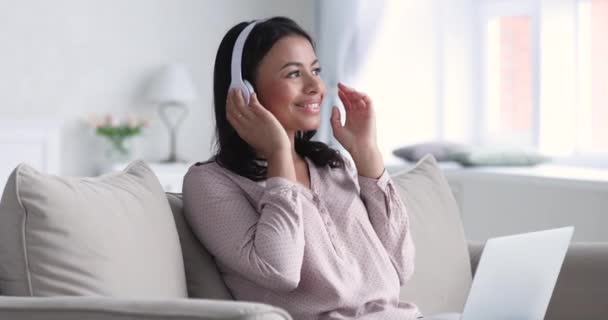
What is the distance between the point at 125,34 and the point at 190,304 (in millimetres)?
4065

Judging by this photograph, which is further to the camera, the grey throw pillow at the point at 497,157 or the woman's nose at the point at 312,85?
the grey throw pillow at the point at 497,157

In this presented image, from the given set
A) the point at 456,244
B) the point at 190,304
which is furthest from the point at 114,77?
the point at 190,304

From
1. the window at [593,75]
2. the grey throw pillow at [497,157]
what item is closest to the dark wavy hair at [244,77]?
the grey throw pillow at [497,157]

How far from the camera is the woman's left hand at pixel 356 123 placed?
2109 mm

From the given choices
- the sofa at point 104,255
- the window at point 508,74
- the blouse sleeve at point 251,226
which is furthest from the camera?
the window at point 508,74

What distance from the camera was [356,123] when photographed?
2127 millimetres

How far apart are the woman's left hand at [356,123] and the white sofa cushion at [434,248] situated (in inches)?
11.2

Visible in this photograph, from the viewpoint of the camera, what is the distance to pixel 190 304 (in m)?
1.35

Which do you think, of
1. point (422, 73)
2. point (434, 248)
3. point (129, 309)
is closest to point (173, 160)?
point (422, 73)

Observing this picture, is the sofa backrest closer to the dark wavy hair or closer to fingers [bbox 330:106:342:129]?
the dark wavy hair

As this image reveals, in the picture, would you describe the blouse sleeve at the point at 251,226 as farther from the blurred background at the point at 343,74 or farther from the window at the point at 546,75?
the window at the point at 546,75

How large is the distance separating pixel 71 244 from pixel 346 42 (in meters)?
3.82

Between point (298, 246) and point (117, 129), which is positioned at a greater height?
point (298, 246)

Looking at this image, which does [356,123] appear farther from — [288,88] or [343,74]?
[343,74]
